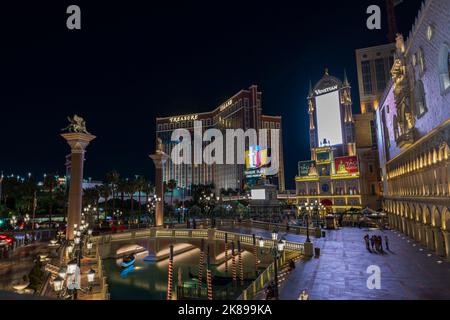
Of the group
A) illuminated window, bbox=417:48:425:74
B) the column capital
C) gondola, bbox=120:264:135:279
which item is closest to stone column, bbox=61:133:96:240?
the column capital

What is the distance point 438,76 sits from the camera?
A: 19.3 m

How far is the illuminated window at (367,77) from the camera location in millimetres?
86250

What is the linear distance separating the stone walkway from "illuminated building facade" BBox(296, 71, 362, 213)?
49.3 metres

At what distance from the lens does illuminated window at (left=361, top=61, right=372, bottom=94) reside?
86.2m

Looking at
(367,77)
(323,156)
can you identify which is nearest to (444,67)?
(323,156)

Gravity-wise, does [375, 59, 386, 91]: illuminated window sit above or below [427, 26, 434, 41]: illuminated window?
above

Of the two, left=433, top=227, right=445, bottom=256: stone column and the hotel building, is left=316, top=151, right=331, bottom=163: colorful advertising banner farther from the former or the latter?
left=433, top=227, right=445, bottom=256: stone column

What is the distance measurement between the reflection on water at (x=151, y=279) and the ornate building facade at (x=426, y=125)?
18.3m

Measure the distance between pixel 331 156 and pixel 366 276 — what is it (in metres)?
65.6

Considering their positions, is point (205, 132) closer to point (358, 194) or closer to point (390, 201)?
point (358, 194)


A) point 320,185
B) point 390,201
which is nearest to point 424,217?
point 390,201

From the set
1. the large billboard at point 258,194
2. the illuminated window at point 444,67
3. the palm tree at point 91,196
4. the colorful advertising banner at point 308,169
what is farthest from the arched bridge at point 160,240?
the colorful advertising banner at point 308,169

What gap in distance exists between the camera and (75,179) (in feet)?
101

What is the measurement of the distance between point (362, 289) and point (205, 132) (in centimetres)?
14516
